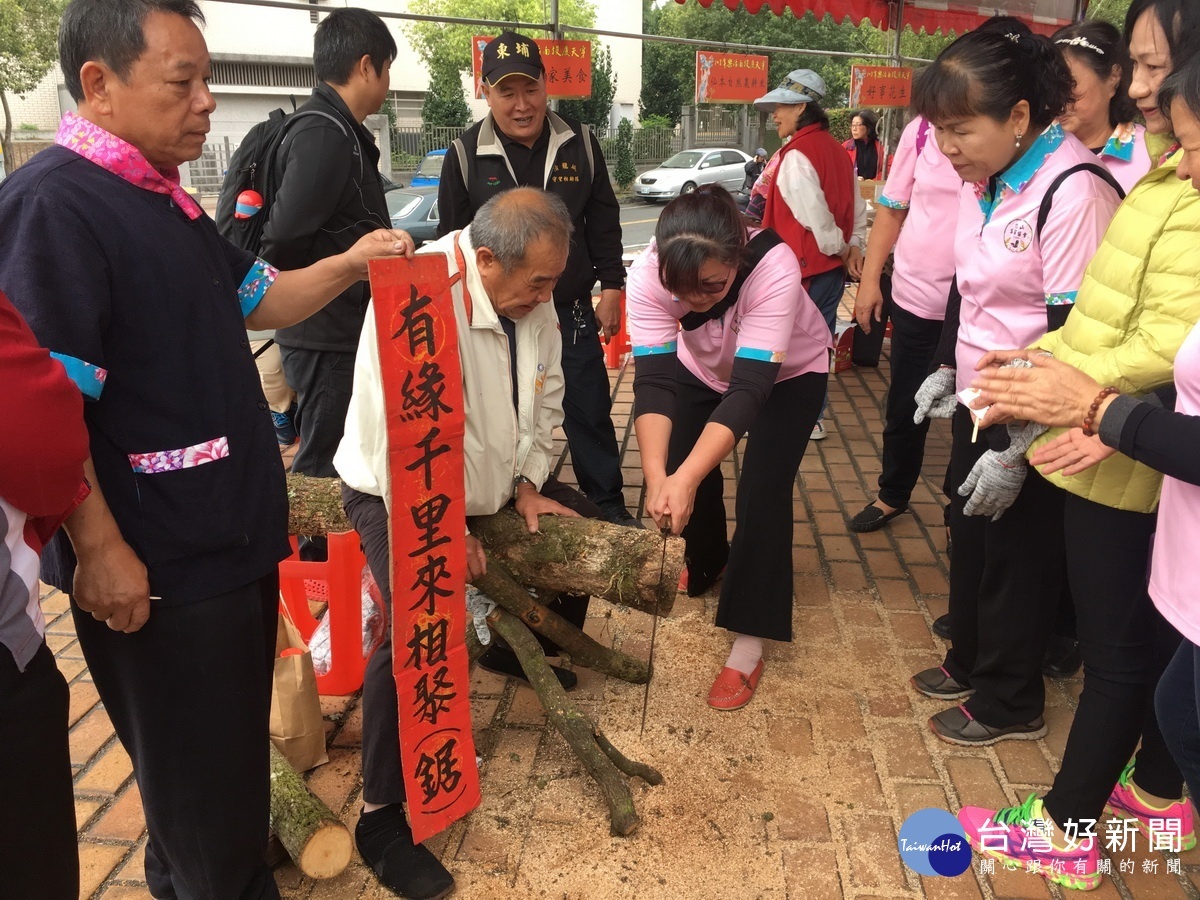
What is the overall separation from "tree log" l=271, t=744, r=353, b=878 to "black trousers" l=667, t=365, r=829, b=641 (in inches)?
55.1

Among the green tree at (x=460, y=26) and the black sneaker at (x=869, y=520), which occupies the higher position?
the green tree at (x=460, y=26)

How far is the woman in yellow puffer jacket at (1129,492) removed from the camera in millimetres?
1848

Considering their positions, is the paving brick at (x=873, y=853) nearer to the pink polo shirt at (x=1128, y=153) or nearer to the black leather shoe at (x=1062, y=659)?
the black leather shoe at (x=1062, y=659)

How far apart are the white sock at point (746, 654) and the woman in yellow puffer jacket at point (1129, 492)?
34.0 inches

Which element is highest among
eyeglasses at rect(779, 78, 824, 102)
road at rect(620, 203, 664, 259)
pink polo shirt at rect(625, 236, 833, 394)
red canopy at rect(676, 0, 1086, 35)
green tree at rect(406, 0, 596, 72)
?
green tree at rect(406, 0, 596, 72)

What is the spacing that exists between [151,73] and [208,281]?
37cm

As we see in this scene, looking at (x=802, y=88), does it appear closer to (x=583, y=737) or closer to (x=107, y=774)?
(x=583, y=737)

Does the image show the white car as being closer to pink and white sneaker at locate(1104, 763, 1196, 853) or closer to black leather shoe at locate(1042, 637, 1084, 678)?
black leather shoe at locate(1042, 637, 1084, 678)

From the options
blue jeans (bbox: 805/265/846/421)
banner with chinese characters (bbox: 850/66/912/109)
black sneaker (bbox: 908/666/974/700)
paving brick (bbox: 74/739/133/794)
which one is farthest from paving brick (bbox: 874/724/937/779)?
banner with chinese characters (bbox: 850/66/912/109)

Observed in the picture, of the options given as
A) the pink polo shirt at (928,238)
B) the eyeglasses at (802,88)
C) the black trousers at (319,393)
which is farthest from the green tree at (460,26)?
the black trousers at (319,393)

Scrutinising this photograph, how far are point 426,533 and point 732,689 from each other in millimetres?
1332

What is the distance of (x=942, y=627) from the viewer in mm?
3385

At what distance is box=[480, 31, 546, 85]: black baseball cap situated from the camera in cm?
373

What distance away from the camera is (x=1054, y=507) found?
249cm
